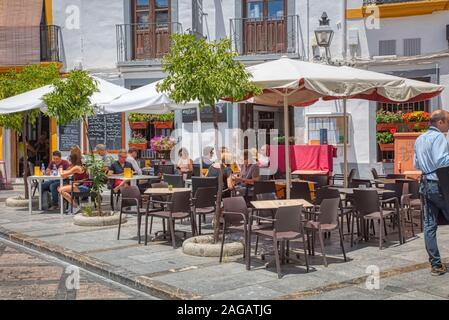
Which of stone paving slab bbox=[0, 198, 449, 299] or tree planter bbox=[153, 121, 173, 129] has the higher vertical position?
tree planter bbox=[153, 121, 173, 129]

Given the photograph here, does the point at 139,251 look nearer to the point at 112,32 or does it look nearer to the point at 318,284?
the point at 318,284

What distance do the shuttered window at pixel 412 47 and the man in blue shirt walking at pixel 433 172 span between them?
944cm

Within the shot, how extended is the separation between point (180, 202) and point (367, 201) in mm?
2751

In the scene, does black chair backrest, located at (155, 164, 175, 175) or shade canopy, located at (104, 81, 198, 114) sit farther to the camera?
black chair backrest, located at (155, 164, 175, 175)

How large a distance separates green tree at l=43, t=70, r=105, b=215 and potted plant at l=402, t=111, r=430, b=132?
8225 mm

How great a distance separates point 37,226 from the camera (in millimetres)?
10727

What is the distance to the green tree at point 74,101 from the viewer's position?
35.1ft

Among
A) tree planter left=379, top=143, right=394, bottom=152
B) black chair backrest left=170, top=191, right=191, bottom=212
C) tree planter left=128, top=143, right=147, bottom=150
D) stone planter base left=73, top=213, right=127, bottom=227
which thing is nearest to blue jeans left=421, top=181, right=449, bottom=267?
black chair backrest left=170, top=191, right=191, bottom=212

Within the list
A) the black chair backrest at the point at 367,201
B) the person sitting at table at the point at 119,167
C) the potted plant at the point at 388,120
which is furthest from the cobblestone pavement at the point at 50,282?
the potted plant at the point at 388,120

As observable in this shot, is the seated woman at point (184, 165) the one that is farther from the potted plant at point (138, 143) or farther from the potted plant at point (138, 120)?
the potted plant at point (138, 120)

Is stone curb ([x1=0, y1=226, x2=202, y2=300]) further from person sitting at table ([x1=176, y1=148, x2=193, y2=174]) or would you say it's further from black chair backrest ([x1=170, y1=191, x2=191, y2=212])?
person sitting at table ([x1=176, y1=148, x2=193, y2=174])

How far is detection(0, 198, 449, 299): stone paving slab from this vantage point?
6047 millimetres

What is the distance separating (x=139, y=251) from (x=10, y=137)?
13609 millimetres
